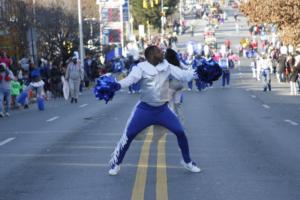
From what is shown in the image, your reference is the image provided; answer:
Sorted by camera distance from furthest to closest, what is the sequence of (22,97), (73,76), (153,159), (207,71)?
1. (73,76)
2. (22,97)
3. (153,159)
4. (207,71)

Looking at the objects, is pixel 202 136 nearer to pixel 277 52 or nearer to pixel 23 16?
pixel 23 16

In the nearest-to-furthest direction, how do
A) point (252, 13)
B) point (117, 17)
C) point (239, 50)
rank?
point (252, 13)
point (117, 17)
point (239, 50)

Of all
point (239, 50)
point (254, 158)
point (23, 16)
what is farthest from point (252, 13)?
point (239, 50)

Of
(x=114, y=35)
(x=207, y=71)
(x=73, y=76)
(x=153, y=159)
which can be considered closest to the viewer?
(x=207, y=71)

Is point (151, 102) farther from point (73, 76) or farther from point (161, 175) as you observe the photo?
point (73, 76)

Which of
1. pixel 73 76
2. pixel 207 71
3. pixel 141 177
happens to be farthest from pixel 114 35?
pixel 141 177

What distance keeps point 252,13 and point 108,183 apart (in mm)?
21851

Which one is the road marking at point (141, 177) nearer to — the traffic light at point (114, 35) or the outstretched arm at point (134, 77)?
the outstretched arm at point (134, 77)

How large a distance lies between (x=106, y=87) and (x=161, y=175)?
1387mm

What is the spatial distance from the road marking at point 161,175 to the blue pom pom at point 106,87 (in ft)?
4.07

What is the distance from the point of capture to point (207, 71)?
12.2m

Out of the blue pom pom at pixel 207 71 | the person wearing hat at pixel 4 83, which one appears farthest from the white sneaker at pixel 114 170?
the person wearing hat at pixel 4 83

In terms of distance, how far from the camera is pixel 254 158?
12898mm

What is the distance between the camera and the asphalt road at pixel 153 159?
10.1 metres
